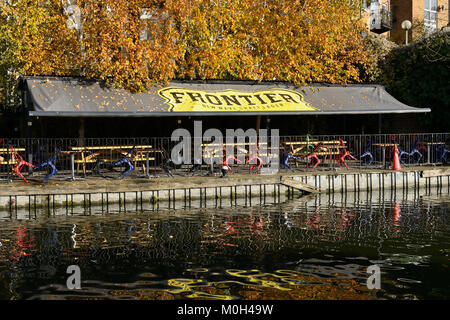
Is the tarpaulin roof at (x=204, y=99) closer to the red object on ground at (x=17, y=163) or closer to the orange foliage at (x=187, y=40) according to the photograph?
the orange foliage at (x=187, y=40)

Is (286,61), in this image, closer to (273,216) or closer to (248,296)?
(273,216)

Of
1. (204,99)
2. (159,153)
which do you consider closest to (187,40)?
(204,99)

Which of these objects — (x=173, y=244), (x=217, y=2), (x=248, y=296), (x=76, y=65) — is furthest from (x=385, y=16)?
(x=248, y=296)

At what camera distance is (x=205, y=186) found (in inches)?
720

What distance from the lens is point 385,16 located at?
3875cm

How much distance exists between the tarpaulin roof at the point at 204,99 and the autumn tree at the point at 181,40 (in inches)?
37.5

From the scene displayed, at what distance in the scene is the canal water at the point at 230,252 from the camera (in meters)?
8.47

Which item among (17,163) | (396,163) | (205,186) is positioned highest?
(17,163)

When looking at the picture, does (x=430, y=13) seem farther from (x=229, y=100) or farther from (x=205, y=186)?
(x=205, y=186)

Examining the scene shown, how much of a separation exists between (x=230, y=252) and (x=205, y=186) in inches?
293
